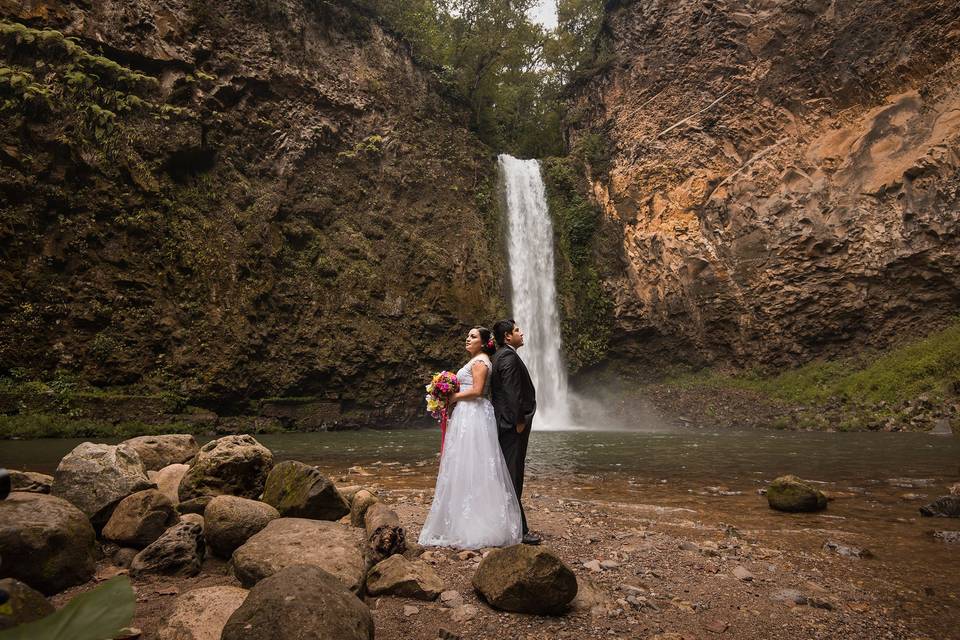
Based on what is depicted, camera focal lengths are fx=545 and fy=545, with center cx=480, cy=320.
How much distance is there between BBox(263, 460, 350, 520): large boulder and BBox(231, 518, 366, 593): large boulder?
1.07 metres

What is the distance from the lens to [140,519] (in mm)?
4656

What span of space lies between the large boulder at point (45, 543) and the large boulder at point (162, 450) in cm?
360

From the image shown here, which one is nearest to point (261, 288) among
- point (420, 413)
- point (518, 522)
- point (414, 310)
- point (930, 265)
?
point (414, 310)

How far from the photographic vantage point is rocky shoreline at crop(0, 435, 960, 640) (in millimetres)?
3240

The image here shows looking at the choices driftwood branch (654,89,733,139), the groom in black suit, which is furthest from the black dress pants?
driftwood branch (654,89,733,139)

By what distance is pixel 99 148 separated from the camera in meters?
17.4

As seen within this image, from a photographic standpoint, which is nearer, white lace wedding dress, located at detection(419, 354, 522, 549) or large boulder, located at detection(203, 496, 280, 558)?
large boulder, located at detection(203, 496, 280, 558)

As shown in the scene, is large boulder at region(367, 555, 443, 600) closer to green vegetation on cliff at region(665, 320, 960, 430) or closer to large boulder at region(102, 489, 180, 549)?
large boulder at region(102, 489, 180, 549)

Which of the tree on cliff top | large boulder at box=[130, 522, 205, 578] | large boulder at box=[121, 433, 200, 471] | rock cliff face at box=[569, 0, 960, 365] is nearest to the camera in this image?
large boulder at box=[130, 522, 205, 578]

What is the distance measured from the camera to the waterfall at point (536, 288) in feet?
78.5

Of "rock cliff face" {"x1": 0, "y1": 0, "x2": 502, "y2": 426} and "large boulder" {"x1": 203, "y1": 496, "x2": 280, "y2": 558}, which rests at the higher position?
"rock cliff face" {"x1": 0, "y1": 0, "x2": 502, "y2": 426}

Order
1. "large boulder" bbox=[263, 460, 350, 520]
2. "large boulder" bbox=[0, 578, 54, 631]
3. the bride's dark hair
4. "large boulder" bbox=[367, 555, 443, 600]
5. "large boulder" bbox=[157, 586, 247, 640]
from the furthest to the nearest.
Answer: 1. the bride's dark hair
2. "large boulder" bbox=[263, 460, 350, 520]
3. "large boulder" bbox=[367, 555, 443, 600]
4. "large boulder" bbox=[157, 586, 247, 640]
5. "large boulder" bbox=[0, 578, 54, 631]

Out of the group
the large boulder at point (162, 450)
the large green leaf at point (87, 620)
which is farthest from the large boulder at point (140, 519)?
the large green leaf at point (87, 620)

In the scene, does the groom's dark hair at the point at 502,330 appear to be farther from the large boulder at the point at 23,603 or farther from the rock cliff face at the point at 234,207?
the rock cliff face at the point at 234,207
